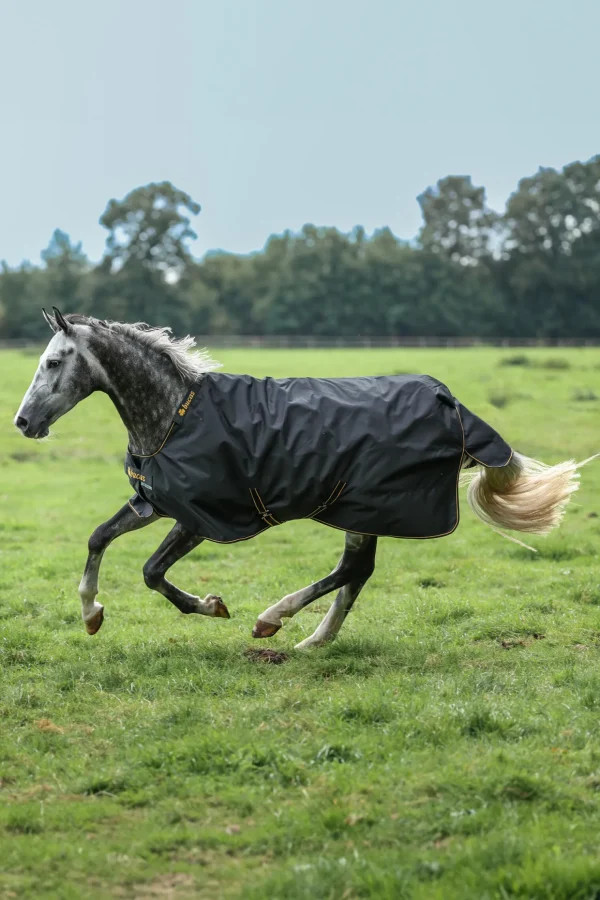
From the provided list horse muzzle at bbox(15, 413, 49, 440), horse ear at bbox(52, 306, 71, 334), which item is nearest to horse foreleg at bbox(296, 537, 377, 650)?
horse muzzle at bbox(15, 413, 49, 440)

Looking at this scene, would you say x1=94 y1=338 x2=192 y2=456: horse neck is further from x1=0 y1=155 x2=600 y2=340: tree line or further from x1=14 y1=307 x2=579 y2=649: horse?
x1=0 y1=155 x2=600 y2=340: tree line

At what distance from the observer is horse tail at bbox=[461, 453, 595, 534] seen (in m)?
7.23

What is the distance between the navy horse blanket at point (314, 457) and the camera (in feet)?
22.0

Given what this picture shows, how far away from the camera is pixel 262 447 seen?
669 centimetres

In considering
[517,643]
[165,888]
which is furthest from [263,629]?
[165,888]

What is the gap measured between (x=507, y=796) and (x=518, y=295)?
7455cm

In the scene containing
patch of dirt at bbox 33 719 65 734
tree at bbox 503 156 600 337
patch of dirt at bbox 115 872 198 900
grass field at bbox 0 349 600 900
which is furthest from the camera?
tree at bbox 503 156 600 337

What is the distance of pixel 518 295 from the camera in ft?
250

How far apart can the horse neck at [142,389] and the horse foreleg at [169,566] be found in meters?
0.64

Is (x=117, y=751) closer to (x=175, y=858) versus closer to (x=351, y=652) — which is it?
(x=175, y=858)

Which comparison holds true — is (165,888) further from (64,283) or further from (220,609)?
(64,283)

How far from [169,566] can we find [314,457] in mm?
1297

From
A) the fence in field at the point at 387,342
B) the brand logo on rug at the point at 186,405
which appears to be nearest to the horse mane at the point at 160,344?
the brand logo on rug at the point at 186,405

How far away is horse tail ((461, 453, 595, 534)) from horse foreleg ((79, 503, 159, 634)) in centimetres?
237
